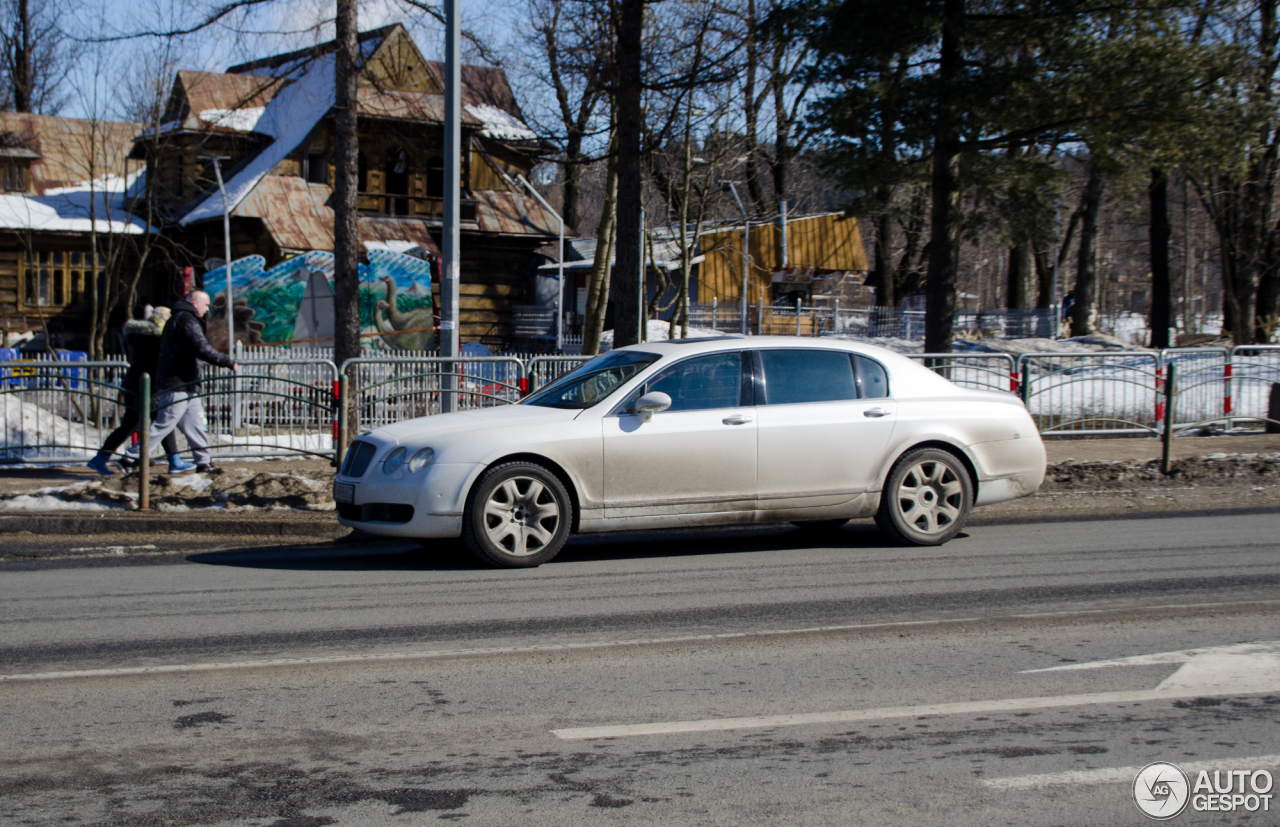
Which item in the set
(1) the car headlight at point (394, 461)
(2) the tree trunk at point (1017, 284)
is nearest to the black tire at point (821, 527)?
(1) the car headlight at point (394, 461)

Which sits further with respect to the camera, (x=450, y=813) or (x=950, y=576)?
(x=950, y=576)

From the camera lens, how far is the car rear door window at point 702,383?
8.36 m

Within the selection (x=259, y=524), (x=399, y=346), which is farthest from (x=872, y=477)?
(x=399, y=346)

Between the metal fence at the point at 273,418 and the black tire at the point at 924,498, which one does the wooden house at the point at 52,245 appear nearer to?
the metal fence at the point at 273,418

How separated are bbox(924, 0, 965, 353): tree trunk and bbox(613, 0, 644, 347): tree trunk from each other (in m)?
4.52

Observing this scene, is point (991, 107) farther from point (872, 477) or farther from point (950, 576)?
point (950, 576)

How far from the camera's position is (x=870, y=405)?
877 centimetres

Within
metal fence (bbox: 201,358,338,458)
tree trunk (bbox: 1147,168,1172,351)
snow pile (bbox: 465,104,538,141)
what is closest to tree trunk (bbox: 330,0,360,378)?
metal fence (bbox: 201,358,338,458)

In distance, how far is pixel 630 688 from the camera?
5.12 m

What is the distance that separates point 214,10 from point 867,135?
Answer: 908 cm

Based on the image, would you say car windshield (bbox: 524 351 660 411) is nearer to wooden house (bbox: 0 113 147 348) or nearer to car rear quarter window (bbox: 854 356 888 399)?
car rear quarter window (bbox: 854 356 888 399)

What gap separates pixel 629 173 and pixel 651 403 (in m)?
7.11

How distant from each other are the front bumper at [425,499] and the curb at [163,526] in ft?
6.99

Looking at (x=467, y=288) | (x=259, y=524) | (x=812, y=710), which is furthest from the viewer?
(x=467, y=288)
